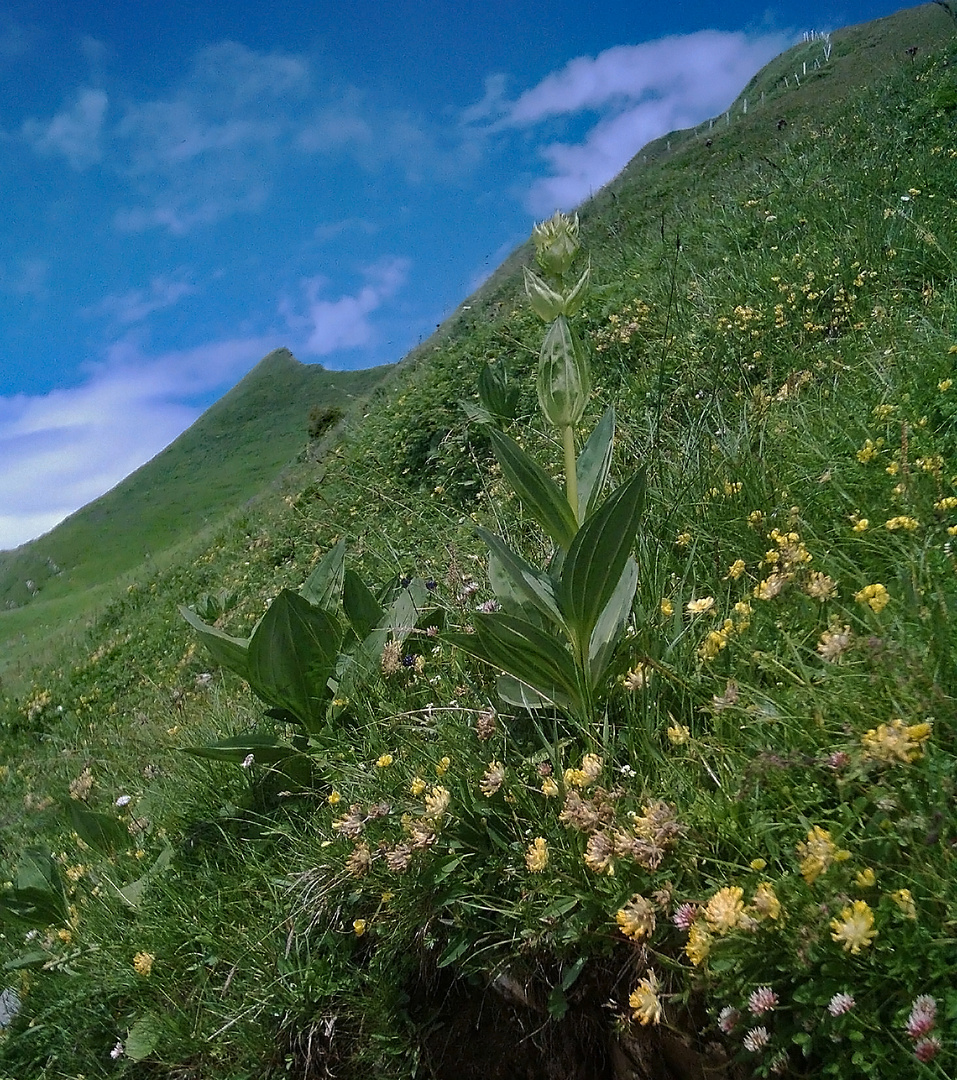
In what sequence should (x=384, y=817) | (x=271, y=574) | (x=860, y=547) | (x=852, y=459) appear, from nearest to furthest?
1. (x=860, y=547)
2. (x=384, y=817)
3. (x=852, y=459)
4. (x=271, y=574)

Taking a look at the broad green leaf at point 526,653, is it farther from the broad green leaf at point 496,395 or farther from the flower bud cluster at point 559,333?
the broad green leaf at point 496,395

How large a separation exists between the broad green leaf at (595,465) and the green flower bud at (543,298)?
33cm

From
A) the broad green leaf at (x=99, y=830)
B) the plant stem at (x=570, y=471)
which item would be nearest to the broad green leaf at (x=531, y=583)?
the plant stem at (x=570, y=471)

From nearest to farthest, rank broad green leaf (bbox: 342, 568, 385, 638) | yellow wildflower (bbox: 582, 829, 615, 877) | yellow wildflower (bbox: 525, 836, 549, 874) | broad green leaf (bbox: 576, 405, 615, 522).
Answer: yellow wildflower (bbox: 582, 829, 615, 877) < yellow wildflower (bbox: 525, 836, 549, 874) < broad green leaf (bbox: 576, 405, 615, 522) < broad green leaf (bbox: 342, 568, 385, 638)

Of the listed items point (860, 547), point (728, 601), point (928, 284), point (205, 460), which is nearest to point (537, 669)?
point (728, 601)

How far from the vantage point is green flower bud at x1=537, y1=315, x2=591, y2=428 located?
2186 mm

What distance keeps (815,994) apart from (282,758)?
6.51 feet

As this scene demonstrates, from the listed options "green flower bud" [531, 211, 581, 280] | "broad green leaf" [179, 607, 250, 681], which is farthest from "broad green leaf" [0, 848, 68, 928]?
"green flower bud" [531, 211, 581, 280]

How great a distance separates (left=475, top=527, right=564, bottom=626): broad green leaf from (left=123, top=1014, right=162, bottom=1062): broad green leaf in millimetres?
1741

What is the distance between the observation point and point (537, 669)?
81.0 inches

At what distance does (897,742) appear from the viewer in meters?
1.27

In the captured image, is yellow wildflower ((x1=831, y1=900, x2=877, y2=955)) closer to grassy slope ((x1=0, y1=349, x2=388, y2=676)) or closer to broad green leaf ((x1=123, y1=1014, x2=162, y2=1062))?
broad green leaf ((x1=123, y1=1014, x2=162, y2=1062))

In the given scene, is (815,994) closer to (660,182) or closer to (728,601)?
(728,601)

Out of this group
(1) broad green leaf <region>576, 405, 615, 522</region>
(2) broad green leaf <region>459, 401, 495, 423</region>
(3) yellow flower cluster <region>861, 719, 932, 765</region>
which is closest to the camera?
(3) yellow flower cluster <region>861, 719, 932, 765</region>
